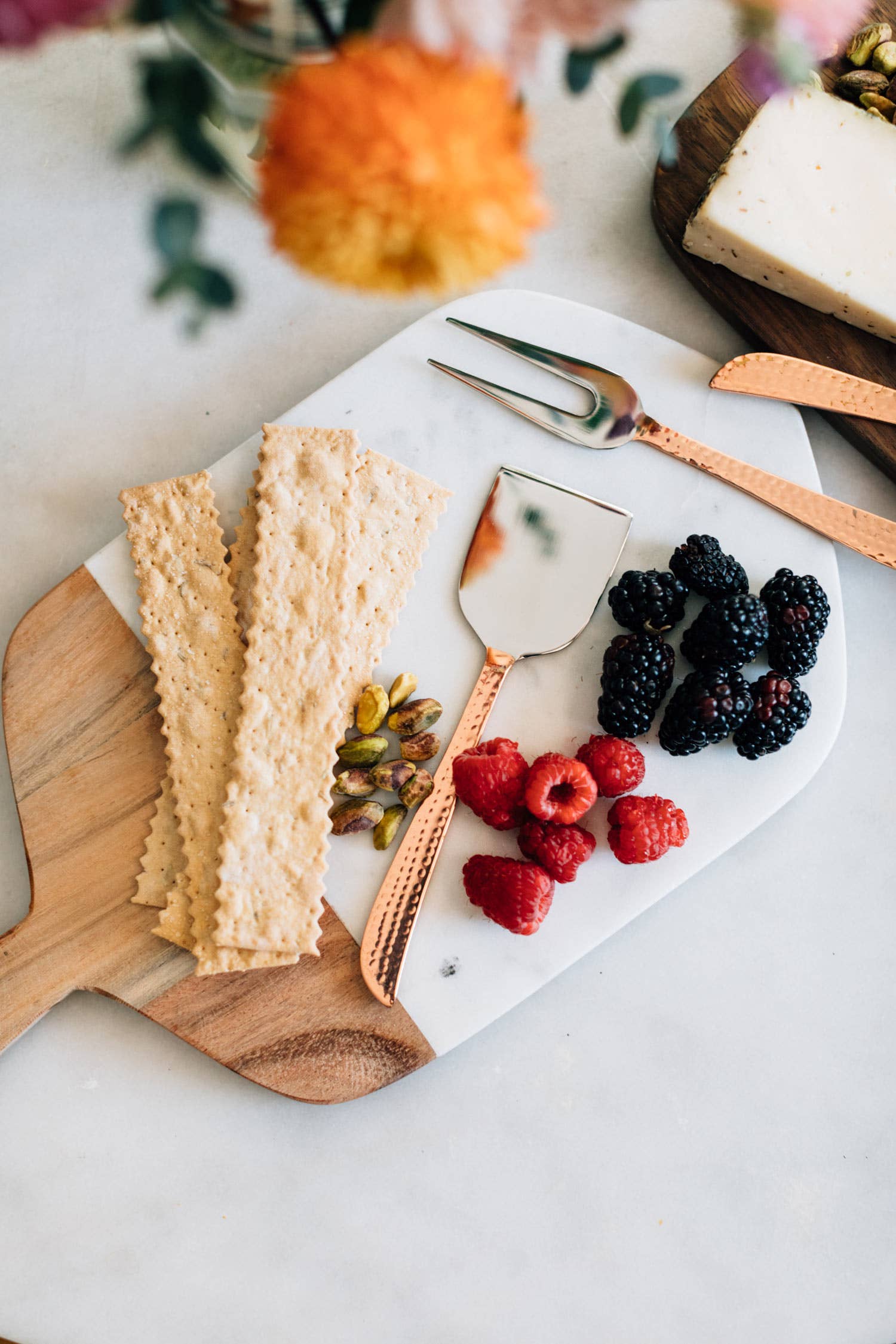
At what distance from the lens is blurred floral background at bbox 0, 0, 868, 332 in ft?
1.36

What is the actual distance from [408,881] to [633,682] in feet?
1.45

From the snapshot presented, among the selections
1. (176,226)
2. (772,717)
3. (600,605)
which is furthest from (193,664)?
(176,226)

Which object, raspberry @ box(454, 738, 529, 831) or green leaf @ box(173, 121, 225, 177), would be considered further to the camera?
raspberry @ box(454, 738, 529, 831)

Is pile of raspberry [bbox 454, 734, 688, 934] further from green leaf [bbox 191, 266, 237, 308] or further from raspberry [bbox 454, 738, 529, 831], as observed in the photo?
green leaf [bbox 191, 266, 237, 308]

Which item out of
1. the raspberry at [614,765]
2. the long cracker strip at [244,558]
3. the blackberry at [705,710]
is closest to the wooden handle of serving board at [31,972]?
the long cracker strip at [244,558]

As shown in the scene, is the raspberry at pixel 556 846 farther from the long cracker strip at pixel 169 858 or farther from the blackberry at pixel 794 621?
the long cracker strip at pixel 169 858

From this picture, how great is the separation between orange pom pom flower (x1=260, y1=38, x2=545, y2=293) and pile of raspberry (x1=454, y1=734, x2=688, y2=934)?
91cm

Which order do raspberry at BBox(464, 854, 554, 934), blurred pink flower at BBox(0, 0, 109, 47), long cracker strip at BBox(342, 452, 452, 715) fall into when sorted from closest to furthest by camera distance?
blurred pink flower at BBox(0, 0, 109, 47)
raspberry at BBox(464, 854, 554, 934)
long cracker strip at BBox(342, 452, 452, 715)

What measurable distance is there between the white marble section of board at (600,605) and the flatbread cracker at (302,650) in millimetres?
73

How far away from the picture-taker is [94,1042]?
1.44 m

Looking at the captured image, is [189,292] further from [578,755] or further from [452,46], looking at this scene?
[578,755]

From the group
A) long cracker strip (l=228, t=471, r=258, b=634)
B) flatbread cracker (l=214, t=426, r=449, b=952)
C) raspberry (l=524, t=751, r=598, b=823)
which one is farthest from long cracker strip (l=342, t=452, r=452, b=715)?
raspberry (l=524, t=751, r=598, b=823)

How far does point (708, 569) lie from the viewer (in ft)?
4.52

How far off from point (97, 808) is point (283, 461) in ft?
1.93
